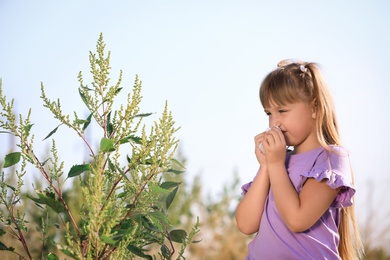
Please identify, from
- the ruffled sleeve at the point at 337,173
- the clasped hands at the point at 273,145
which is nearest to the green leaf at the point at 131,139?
the clasped hands at the point at 273,145

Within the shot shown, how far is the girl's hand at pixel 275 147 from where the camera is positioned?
2.32 m

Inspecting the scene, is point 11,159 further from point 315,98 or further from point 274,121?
point 315,98

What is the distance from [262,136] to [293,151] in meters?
0.18

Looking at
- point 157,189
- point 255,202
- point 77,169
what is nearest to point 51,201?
point 77,169

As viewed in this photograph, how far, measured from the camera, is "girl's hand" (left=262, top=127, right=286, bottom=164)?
7.62ft

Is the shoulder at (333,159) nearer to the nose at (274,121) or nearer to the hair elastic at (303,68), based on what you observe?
the nose at (274,121)

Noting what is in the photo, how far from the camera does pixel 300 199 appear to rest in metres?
2.22

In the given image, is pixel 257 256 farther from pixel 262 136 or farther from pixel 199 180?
pixel 199 180

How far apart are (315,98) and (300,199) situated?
472mm

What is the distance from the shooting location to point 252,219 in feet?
7.97

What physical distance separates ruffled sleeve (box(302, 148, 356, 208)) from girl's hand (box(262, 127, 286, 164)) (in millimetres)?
122

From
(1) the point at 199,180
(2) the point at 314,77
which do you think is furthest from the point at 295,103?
(1) the point at 199,180

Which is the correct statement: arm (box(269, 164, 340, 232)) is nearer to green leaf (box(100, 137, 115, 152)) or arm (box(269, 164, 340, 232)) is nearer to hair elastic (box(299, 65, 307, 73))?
hair elastic (box(299, 65, 307, 73))

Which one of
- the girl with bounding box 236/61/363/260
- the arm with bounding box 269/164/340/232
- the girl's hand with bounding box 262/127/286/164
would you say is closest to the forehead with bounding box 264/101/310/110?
the girl with bounding box 236/61/363/260
